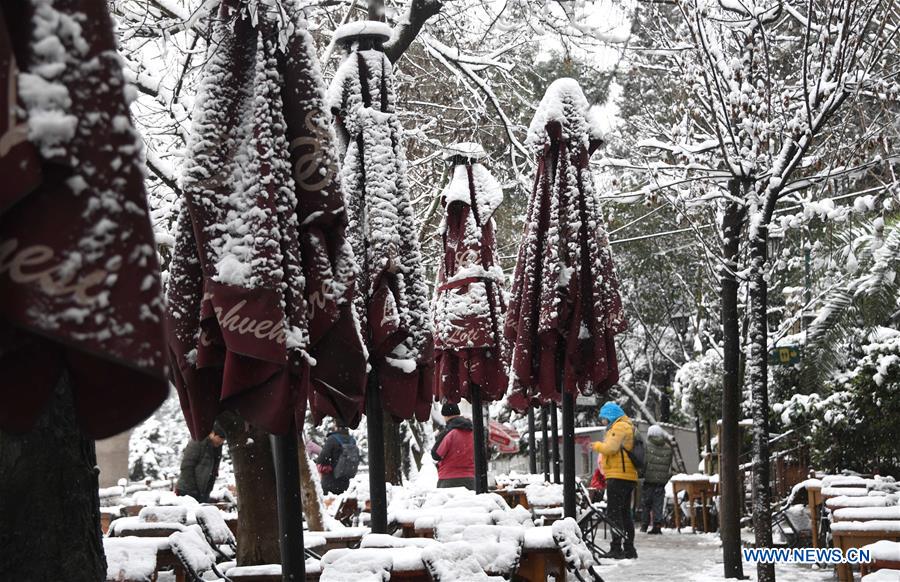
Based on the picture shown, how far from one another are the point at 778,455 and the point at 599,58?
6068mm

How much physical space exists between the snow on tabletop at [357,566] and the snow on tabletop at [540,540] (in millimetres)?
1424

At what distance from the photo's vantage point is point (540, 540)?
572 cm

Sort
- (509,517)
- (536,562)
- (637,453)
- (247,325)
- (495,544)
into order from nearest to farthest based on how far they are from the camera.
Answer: (247,325), (495,544), (536,562), (509,517), (637,453)

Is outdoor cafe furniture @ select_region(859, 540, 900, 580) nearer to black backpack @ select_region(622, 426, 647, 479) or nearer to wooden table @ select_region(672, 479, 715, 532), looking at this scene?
black backpack @ select_region(622, 426, 647, 479)

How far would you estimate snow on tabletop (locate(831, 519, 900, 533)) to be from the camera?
21.0ft

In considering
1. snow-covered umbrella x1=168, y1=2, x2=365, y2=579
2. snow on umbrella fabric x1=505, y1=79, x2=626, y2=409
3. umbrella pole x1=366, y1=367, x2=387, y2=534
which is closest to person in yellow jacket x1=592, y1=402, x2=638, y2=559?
snow on umbrella fabric x1=505, y1=79, x2=626, y2=409

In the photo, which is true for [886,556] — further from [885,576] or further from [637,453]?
[637,453]

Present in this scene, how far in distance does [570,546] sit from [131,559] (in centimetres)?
226

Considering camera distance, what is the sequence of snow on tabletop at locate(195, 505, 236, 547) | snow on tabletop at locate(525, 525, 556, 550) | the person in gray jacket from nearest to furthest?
snow on tabletop at locate(525, 525, 556, 550), snow on tabletop at locate(195, 505, 236, 547), the person in gray jacket

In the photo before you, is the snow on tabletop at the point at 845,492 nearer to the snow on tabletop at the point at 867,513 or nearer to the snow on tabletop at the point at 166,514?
the snow on tabletop at the point at 867,513

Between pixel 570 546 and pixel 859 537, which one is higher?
pixel 570 546

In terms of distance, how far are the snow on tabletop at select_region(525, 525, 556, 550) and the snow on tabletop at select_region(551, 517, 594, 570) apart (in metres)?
0.03

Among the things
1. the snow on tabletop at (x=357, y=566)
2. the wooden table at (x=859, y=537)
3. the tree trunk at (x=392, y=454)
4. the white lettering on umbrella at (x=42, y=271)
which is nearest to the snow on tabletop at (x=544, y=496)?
the wooden table at (x=859, y=537)

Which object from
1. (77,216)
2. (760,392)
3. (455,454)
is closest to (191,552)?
(77,216)
